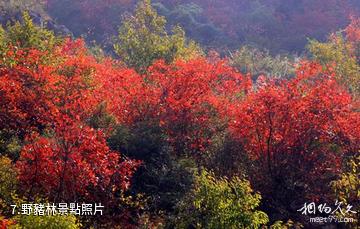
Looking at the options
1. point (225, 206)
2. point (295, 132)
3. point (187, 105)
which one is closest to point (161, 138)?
point (187, 105)

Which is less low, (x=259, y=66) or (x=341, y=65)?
(x=259, y=66)

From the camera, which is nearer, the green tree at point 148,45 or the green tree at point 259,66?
the green tree at point 148,45

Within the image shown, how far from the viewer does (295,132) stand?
2489 cm

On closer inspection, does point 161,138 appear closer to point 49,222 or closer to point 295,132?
point 295,132

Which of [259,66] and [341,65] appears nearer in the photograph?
[341,65]

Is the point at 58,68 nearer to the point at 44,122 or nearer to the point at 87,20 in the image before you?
the point at 44,122

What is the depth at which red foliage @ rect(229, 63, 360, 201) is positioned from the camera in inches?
969

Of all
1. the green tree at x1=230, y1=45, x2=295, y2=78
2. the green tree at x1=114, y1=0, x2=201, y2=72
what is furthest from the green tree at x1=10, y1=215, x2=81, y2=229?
the green tree at x1=230, y1=45, x2=295, y2=78

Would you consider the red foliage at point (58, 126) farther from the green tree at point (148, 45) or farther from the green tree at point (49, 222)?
the green tree at point (148, 45)

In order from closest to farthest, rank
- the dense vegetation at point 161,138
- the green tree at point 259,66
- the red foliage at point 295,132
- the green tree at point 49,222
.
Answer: the green tree at point 49,222 < the dense vegetation at point 161,138 < the red foliage at point 295,132 < the green tree at point 259,66

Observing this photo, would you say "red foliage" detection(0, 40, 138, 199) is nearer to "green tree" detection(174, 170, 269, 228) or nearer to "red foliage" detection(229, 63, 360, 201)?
"green tree" detection(174, 170, 269, 228)

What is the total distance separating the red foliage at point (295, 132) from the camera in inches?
969

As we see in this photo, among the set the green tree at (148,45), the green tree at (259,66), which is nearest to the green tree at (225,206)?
the green tree at (148,45)

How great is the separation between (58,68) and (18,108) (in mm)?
4941
